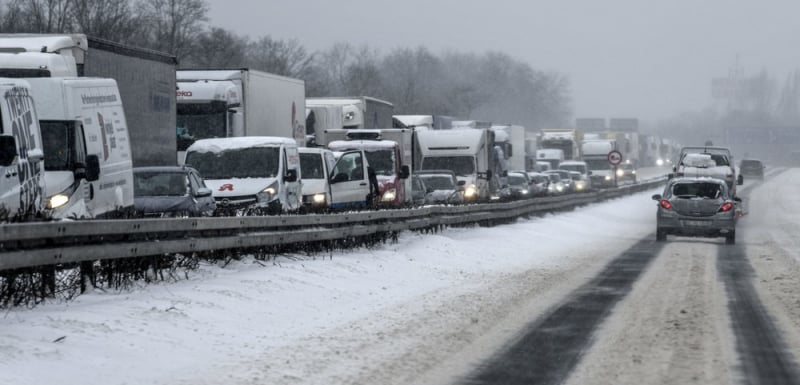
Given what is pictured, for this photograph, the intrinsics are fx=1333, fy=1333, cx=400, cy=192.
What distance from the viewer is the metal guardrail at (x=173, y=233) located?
10544 mm

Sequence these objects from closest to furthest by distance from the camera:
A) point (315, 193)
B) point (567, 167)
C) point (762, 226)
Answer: point (315, 193)
point (762, 226)
point (567, 167)

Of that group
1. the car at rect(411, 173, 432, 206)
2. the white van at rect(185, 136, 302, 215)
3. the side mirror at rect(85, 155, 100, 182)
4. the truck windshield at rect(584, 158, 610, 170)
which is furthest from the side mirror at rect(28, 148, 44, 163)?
the truck windshield at rect(584, 158, 610, 170)

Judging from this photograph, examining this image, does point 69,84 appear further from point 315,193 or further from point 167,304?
point 315,193

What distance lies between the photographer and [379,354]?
34.2ft

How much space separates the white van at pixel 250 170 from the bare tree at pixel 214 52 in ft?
267

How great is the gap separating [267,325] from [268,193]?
1173 centimetres

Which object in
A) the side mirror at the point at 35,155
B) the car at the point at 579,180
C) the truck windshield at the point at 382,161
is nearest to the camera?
the side mirror at the point at 35,155

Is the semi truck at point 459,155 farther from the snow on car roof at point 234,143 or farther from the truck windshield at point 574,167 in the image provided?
the truck windshield at point 574,167

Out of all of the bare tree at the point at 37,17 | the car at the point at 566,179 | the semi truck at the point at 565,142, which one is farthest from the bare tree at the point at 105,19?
the car at the point at 566,179

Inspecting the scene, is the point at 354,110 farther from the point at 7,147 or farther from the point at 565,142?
the point at 565,142

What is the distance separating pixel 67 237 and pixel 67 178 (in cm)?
582

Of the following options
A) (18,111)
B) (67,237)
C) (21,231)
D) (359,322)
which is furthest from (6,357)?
(18,111)

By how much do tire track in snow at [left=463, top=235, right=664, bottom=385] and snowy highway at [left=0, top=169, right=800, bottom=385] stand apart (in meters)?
0.02

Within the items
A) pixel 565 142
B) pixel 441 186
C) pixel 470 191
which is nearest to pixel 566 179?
pixel 565 142
